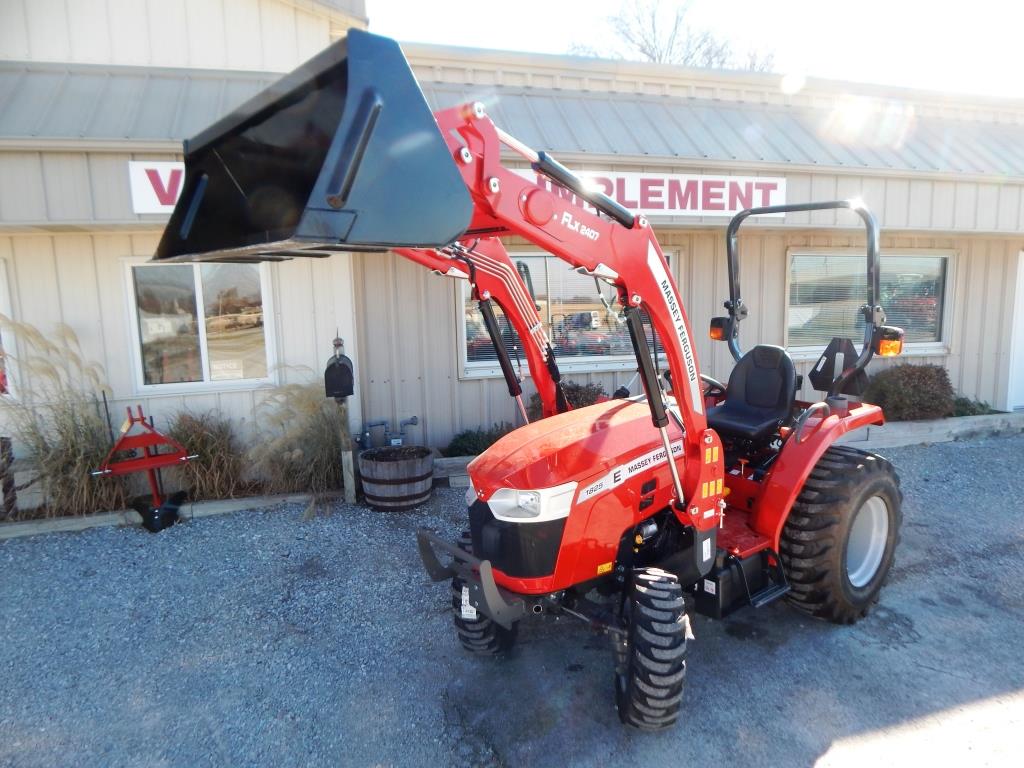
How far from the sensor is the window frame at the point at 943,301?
7.91 meters

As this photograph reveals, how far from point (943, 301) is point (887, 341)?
6652 millimetres

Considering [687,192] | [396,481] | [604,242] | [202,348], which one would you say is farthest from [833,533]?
[202,348]

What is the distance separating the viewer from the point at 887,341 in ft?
10.6

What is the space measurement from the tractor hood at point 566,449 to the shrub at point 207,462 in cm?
348

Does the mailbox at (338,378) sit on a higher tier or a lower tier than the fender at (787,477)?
higher

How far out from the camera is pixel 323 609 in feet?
12.9

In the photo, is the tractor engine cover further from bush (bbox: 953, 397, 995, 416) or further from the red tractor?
bush (bbox: 953, 397, 995, 416)

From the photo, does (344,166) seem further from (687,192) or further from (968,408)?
(968,408)

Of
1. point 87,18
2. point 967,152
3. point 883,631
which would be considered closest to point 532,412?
point 883,631

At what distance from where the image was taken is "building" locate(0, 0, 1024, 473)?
5309mm

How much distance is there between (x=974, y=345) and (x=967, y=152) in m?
2.59

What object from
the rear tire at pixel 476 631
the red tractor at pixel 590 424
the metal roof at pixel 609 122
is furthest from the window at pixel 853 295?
the rear tire at pixel 476 631

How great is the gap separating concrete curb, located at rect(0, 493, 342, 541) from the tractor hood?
10.1 ft

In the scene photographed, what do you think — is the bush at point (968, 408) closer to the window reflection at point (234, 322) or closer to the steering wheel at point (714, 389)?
the steering wheel at point (714, 389)
